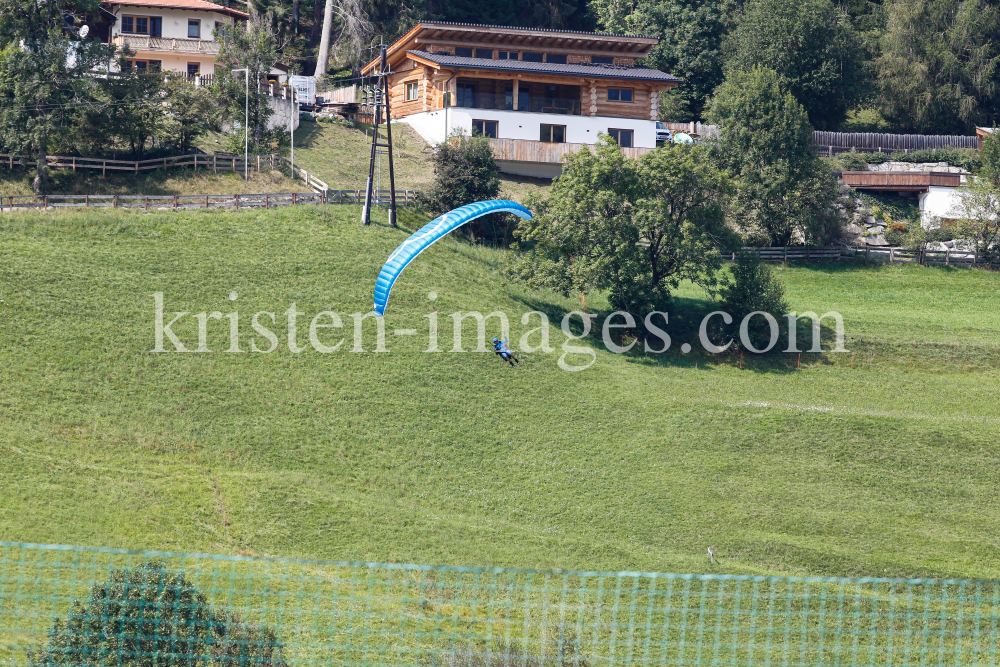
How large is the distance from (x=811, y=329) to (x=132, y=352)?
90.7 ft

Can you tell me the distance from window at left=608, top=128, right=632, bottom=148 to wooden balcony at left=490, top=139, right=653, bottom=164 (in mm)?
2899

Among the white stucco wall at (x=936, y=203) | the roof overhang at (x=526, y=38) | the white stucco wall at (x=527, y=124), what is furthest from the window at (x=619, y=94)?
the white stucco wall at (x=936, y=203)

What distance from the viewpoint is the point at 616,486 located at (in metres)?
33.2

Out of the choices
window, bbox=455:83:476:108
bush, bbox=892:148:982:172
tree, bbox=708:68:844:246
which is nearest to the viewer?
tree, bbox=708:68:844:246

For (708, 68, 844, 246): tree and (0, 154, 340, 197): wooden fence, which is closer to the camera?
(0, 154, 340, 197): wooden fence

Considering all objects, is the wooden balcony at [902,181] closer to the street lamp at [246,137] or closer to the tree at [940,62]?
the tree at [940,62]

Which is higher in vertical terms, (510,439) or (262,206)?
(262,206)

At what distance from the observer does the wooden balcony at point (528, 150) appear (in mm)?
59625

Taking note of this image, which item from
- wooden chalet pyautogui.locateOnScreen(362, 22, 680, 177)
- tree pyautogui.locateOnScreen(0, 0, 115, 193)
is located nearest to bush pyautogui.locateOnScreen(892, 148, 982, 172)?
wooden chalet pyautogui.locateOnScreen(362, 22, 680, 177)

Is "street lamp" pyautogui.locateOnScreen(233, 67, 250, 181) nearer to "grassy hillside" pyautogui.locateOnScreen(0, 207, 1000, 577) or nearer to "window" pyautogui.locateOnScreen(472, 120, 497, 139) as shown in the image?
"grassy hillside" pyautogui.locateOnScreen(0, 207, 1000, 577)

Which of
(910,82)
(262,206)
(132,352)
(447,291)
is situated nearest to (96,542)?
(132,352)

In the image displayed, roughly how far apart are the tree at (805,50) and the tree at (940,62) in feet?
11.7

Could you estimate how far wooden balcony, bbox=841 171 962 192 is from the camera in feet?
205

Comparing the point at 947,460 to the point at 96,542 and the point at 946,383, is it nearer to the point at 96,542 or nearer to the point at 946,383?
the point at 946,383
